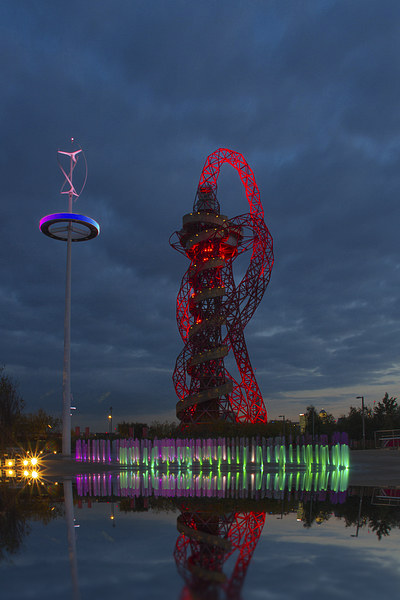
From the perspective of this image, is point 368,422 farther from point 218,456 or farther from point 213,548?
point 213,548

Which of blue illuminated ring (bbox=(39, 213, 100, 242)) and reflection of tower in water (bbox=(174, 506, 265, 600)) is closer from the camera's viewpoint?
reflection of tower in water (bbox=(174, 506, 265, 600))

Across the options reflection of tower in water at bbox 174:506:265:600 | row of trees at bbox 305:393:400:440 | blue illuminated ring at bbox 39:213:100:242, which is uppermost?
blue illuminated ring at bbox 39:213:100:242

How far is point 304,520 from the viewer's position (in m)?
9.62

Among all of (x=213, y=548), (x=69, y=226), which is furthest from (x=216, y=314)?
(x=213, y=548)

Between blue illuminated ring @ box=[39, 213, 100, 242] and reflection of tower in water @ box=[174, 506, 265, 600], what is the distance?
27.0 metres

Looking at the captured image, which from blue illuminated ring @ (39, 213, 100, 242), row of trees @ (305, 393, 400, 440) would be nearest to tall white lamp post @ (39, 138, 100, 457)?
blue illuminated ring @ (39, 213, 100, 242)

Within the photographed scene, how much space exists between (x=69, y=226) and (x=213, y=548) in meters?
31.5

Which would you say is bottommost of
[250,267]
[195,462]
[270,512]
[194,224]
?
[195,462]

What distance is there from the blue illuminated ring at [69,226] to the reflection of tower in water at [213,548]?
27.0m

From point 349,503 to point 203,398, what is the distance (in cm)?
3261

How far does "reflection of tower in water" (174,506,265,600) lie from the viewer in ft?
16.7

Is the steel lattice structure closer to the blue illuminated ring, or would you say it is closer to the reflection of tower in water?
the blue illuminated ring

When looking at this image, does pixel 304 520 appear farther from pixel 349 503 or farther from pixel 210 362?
pixel 210 362

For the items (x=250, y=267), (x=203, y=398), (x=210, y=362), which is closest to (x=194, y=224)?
(x=250, y=267)
